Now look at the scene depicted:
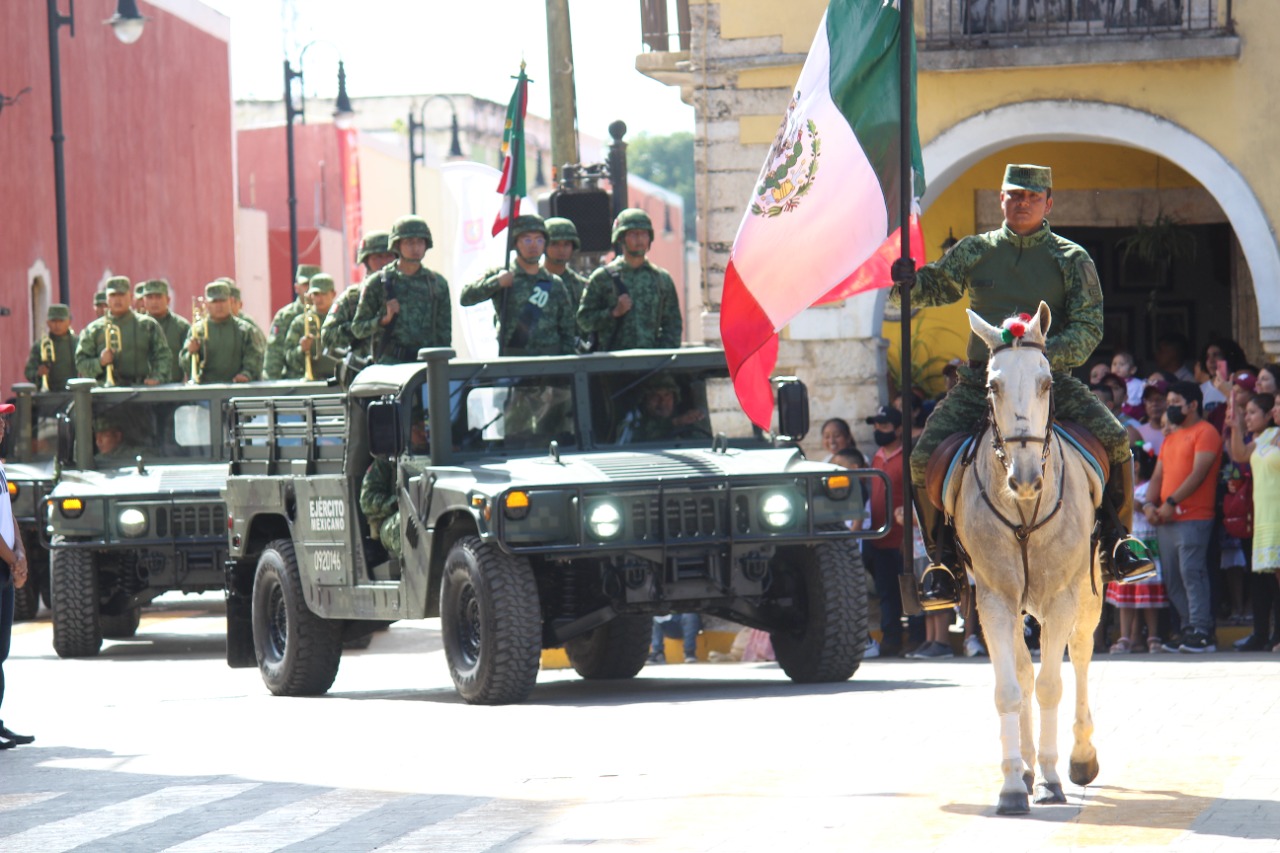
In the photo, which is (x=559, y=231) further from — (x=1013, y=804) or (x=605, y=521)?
(x=1013, y=804)

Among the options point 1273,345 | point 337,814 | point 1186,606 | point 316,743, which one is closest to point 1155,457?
point 1186,606

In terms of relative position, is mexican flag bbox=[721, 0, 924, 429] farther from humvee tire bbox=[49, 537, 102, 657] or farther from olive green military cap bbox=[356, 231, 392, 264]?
humvee tire bbox=[49, 537, 102, 657]

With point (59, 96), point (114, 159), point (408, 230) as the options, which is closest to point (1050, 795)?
point (408, 230)

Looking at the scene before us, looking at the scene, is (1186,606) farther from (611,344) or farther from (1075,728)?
(1075,728)

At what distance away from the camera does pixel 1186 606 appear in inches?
636

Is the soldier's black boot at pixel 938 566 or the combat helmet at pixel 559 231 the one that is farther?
the combat helmet at pixel 559 231

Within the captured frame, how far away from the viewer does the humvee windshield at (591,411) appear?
46.4 feet

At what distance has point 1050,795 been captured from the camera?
932cm

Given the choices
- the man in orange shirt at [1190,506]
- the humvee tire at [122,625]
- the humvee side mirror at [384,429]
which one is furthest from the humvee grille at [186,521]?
the man in orange shirt at [1190,506]

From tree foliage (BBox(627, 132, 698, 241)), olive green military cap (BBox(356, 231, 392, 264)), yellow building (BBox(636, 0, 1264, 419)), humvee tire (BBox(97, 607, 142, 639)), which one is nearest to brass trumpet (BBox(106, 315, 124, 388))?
humvee tire (BBox(97, 607, 142, 639))

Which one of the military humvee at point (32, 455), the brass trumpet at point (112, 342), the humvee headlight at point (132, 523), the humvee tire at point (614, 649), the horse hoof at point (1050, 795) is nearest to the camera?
A: the horse hoof at point (1050, 795)

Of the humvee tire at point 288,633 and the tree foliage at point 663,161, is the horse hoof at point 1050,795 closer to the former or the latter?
the humvee tire at point 288,633

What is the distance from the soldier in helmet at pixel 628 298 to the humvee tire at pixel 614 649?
1790 mm

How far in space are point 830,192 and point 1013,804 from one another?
3.57 m
